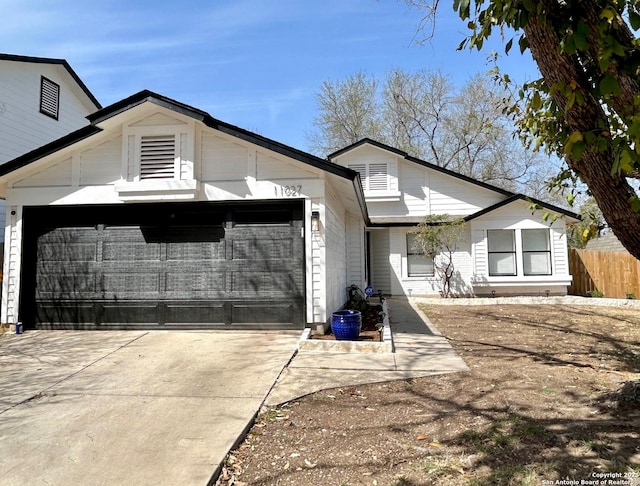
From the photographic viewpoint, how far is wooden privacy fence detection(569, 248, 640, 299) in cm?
1428

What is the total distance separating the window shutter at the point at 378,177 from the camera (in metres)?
15.5

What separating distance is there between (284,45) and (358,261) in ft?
23.7

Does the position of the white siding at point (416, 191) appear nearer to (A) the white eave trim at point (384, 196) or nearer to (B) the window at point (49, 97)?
(A) the white eave trim at point (384, 196)

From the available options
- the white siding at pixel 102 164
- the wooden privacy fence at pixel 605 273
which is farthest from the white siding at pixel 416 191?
the white siding at pixel 102 164

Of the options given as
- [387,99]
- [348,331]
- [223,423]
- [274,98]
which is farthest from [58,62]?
[387,99]

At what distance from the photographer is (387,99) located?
26906mm

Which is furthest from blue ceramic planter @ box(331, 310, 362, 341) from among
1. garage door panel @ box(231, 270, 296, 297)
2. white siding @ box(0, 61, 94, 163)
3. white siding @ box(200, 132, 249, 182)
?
white siding @ box(0, 61, 94, 163)

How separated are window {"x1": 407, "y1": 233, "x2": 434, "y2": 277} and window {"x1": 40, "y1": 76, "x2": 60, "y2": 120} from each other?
13398 millimetres

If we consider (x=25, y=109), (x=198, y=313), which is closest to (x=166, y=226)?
(x=198, y=313)

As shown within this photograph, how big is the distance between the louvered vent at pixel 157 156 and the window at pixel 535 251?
480 inches

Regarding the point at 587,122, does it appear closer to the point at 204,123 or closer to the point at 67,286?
the point at 204,123

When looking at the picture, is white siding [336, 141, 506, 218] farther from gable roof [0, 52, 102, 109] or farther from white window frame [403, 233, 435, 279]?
gable roof [0, 52, 102, 109]

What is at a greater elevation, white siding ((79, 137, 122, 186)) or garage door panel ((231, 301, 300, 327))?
white siding ((79, 137, 122, 186))

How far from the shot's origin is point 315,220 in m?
7.24
